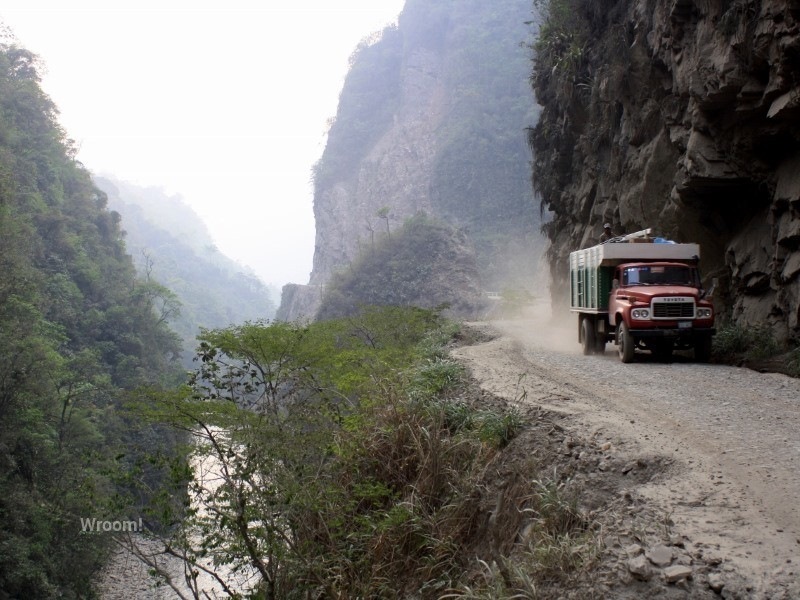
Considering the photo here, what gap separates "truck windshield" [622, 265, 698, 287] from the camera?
1378 centimetres

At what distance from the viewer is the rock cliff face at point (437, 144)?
8981 cm

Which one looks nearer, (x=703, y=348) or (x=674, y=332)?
(x=674, y=332)

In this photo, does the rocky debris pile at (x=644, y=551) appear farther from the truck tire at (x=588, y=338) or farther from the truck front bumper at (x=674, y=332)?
the truck tire at (x=588, y=338)

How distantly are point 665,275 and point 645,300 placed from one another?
1.20 metres

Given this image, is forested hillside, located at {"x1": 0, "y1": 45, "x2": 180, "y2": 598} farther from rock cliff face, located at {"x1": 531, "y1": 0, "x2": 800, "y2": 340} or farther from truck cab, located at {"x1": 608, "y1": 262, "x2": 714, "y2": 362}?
rock cliff face, located at {"x1": 531, "y1": 0, "x2": 800, "y2": 340}

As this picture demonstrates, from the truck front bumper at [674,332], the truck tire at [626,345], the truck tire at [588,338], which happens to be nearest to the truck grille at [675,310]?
the truck front bumper at [674,332]

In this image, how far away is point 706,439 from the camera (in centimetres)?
686

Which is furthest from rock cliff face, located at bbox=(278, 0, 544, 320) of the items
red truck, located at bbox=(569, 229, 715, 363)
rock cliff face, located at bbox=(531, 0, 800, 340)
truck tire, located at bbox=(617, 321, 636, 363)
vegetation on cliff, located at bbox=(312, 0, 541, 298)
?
truck tire, located at bbox=(617, 321, 636, 363)

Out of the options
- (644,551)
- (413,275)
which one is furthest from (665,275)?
(413,275)

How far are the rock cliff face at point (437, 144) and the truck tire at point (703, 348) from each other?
68.5 meters

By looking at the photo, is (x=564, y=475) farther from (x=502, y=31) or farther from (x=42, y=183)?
(x=502, y=31)

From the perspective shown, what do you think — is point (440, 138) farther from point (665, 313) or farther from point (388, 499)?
point (388, 499)

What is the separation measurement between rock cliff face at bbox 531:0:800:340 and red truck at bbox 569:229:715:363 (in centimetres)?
169

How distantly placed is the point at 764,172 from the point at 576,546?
12241mm
